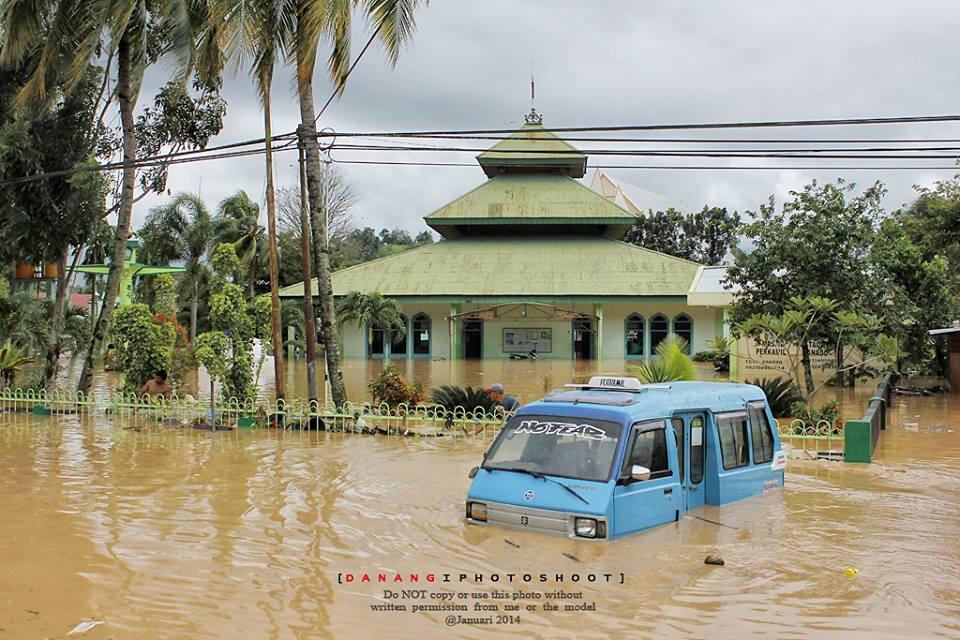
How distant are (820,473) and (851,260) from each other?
12795mm

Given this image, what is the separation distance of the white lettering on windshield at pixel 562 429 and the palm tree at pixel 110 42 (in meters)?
12.0

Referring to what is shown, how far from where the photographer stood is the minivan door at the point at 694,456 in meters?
9.49

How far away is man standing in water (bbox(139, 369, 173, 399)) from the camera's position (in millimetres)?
18578

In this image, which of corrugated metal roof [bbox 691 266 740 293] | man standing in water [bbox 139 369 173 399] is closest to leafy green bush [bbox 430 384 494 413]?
man standing in water [bbox 139 369 173 399]

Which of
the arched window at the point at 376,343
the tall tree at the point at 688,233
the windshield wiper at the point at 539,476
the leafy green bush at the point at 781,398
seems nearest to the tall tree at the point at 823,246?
the leafy green bush at the point at 781,398

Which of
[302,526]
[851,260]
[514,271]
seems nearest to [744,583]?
[302,526]

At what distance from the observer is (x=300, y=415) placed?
17156mm

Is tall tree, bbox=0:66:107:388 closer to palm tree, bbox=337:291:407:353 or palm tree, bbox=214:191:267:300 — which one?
palm tree, bbox=337:291:407:353

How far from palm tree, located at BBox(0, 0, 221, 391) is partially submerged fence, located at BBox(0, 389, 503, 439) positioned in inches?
92.1

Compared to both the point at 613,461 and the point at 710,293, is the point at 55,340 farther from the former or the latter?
the point at 710,293

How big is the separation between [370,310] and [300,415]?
2127 cm

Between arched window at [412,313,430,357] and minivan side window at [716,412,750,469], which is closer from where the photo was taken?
minivan side window at [716,412,750,469]

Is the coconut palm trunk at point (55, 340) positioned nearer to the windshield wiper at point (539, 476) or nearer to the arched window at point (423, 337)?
the windshield wiper at point (539, 476)

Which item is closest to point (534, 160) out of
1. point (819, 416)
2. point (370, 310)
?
point (370, 310)
